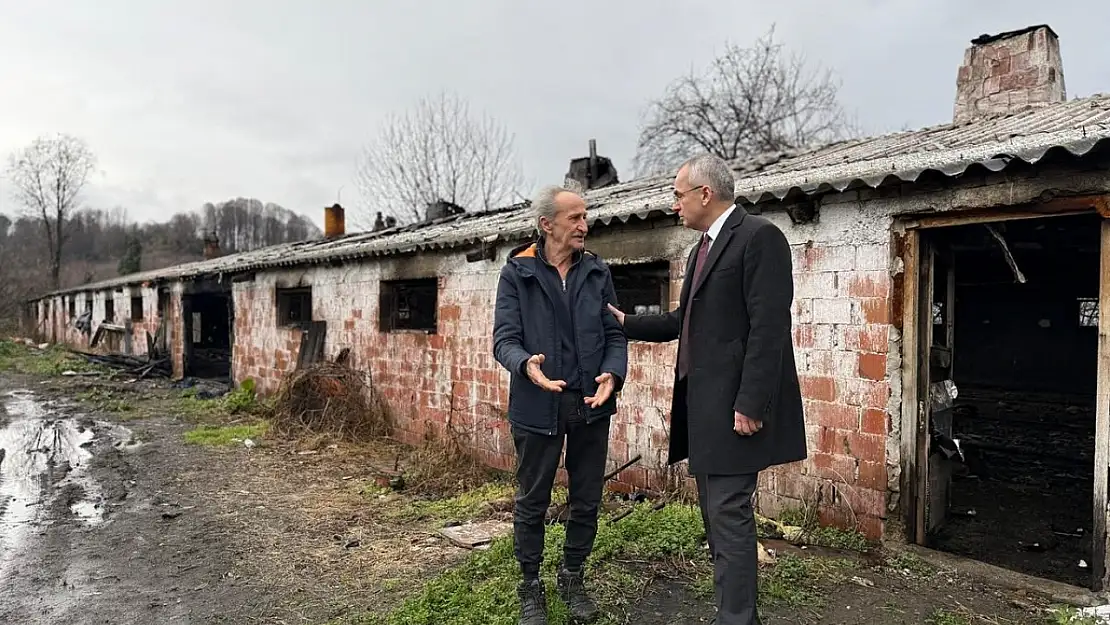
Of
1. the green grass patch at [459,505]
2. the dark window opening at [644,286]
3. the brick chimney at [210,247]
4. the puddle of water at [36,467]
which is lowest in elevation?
the puddle of water at [36,467]

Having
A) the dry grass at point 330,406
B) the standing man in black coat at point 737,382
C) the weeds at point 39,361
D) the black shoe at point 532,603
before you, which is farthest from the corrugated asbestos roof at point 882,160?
the weeds at point 39,361

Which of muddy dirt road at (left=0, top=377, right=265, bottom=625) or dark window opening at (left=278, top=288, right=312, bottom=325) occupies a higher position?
dark window opening at (left=278, top=288, right=312, bottom=325)

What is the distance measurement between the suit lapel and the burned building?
1.91m

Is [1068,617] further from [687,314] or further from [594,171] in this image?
[594,171]

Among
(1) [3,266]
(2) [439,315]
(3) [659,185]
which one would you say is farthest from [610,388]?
(1) [3,266]

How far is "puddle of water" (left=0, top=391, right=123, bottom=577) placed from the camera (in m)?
5.50

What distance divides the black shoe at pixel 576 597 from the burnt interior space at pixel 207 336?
1261 cm

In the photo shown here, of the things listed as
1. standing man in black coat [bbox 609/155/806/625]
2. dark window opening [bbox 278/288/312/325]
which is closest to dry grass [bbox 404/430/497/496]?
standing man in black coat [bbox 609/155/806/625]

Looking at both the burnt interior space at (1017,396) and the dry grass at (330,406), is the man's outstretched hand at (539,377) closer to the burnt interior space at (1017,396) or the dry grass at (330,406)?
the burnt interior space at (1017,396)

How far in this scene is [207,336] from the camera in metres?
18.6

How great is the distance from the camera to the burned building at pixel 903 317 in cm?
424

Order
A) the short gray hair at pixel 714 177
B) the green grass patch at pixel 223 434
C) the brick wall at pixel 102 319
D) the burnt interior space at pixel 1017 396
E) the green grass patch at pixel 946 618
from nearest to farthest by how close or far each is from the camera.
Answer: the short gray hair at pixel 714 177 → the green grass patch at pixel 946 618 → the burnt interior space at pixel 1017 396 → the green grass patch at pixel 223 434 → the brick wall at pixel 102 319

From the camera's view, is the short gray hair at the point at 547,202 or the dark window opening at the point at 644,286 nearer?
the short gray hair at the point at 547,202

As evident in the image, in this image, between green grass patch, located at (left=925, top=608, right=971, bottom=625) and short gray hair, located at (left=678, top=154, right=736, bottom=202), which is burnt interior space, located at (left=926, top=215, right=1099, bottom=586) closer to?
green grass patch, located at (left=925, top=608, right=971, bottom=625)
